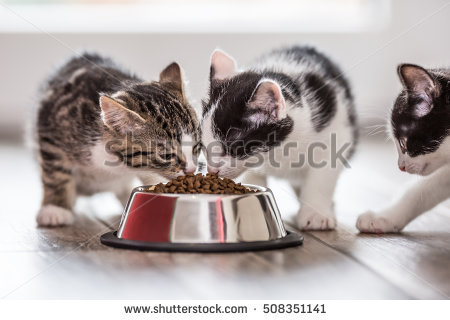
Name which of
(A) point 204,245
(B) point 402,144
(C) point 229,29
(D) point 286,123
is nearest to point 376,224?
(B) point 402,144

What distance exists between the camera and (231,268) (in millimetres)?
1487

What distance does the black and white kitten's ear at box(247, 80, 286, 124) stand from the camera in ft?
5.88

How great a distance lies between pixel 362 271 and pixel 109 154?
3.15 ft

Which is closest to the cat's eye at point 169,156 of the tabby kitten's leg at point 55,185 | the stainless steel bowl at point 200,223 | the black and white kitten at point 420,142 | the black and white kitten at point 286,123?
the black and white kitten at point 286,123

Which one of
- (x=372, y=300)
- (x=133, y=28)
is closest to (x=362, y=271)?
(x=372, y=300)

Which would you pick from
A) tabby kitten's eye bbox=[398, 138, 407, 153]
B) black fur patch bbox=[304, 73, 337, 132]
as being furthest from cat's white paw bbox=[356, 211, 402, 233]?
black fur patch bbox=[304, 73, 337, 132]

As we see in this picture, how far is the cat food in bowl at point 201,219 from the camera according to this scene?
1610 mm

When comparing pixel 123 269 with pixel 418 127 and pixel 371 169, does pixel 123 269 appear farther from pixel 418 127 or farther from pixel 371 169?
pixel 371 169

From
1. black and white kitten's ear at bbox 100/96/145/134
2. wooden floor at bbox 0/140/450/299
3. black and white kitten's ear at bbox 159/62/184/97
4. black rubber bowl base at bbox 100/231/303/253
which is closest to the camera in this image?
wooden floor at bbox 0/140/450/299

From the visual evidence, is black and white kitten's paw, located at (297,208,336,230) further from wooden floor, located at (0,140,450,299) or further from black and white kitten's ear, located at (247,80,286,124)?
black and white kitten's ear, located at (247,80,286,124)

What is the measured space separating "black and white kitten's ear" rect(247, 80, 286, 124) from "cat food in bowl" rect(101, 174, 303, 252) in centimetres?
25

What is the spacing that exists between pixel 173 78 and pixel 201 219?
701 mm

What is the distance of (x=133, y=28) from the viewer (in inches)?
187

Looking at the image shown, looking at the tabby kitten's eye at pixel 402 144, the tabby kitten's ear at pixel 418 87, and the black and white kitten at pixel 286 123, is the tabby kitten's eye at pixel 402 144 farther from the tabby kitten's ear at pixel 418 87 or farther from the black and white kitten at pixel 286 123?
the black and white kitten at pixel 286 123
